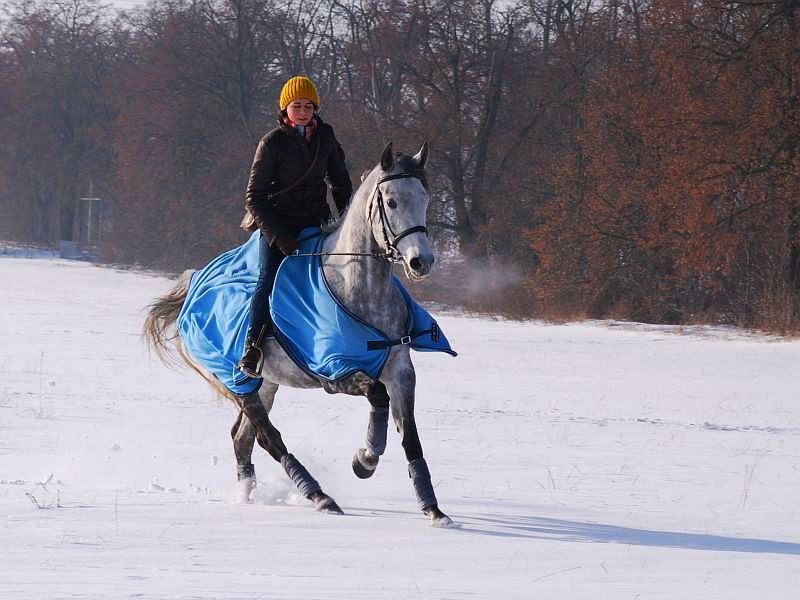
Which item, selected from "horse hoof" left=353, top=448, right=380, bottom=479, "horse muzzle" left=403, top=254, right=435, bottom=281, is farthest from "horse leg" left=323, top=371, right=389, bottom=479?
"horse muzzle" left=403, top=254, right=435, bottom=281

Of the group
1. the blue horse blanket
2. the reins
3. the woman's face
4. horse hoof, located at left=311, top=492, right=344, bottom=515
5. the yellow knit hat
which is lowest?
horse hoof, located at left=311, top=492, right=344, bottom=515

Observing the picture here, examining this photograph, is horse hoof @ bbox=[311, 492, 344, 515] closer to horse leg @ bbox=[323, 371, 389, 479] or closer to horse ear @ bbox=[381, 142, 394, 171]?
horse leg @ bbox=[323, 371, 389, 479]

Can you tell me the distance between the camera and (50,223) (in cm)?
7700

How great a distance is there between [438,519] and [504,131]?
107ft

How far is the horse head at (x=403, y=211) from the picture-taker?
21.5 feet

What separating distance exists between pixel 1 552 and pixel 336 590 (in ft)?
5.50

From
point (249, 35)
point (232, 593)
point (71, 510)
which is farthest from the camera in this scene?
point (249, 35)

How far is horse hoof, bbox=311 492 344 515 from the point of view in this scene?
7.37m

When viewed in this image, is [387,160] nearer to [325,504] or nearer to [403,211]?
[403,211]

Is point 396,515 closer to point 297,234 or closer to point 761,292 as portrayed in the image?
point 297,234

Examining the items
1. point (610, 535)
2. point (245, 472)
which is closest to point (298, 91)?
point (245, 472)

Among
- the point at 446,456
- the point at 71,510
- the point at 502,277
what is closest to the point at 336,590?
the point at 71,510

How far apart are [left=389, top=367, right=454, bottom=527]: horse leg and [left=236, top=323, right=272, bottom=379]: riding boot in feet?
3.26

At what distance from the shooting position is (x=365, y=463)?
7234 millimetres
